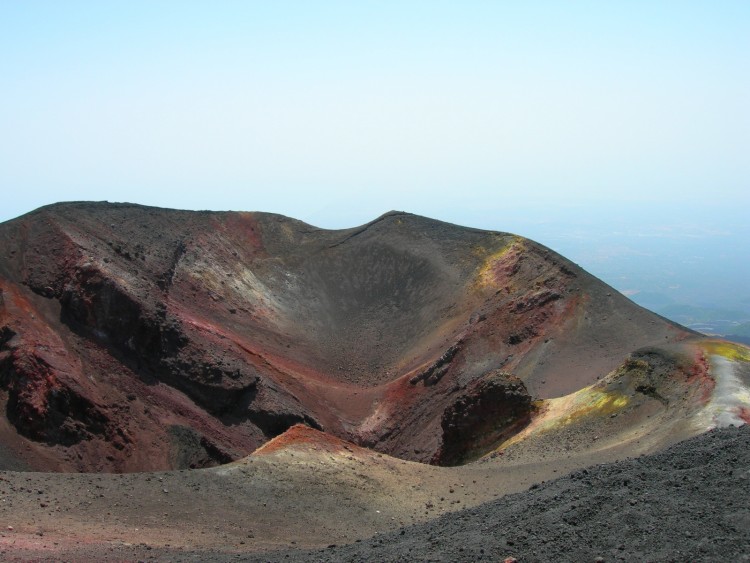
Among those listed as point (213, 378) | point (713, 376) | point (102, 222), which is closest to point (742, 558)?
point (713, 376)

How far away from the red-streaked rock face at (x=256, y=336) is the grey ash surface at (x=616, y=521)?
1573 cm

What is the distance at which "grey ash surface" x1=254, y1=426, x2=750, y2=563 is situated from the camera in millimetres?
12484

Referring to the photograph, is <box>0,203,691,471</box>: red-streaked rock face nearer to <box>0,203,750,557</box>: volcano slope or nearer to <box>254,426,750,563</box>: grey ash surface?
<box>0,203,750,557</box>: volcano slope

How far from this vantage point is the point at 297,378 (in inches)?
1715

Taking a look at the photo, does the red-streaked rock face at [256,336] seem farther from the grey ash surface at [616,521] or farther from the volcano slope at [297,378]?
the grey ash surface at [616,521]

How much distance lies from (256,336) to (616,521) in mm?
35158

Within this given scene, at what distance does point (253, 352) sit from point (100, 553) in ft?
85.2

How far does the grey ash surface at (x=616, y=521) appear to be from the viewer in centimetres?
1248

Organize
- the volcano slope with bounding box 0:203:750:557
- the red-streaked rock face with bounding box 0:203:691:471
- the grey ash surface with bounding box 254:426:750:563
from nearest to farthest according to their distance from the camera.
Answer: the grey ash surface with bounding box 254:426:750:563 → the volcano slope with bounding box 0:203:750:557 → the red-streaked rock face with bounding box 0:203:691:471

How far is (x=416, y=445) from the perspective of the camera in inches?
1513

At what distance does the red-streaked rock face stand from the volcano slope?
121 millimetres

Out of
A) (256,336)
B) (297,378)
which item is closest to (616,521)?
(297,378)

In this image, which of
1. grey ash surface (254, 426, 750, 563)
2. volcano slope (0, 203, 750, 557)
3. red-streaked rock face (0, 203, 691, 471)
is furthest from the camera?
red-streaked rock face (0, 203, 691, 471)

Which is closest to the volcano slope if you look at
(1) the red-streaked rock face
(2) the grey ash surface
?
(1) the red-streaked rock face
